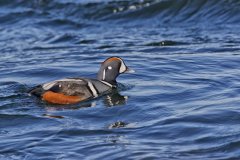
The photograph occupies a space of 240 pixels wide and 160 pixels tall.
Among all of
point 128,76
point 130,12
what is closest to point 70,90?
point 128,76

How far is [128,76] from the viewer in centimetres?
1590

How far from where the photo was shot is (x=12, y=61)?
18.3 m

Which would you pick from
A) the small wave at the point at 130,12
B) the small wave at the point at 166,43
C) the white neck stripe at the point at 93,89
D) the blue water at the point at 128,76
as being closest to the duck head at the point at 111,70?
the blue water at the point at 128,76

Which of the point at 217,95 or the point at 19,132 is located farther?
the point at 217,95

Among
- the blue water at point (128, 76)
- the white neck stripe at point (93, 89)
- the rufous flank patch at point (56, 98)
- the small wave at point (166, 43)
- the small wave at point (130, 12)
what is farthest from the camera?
the small wave at point (130, 12)

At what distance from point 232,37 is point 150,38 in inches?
86.4

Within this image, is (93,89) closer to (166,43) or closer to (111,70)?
(111,70)

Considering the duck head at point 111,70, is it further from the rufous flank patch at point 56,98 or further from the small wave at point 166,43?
the small wave at point 166,43

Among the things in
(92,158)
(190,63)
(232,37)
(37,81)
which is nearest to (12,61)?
(37,81)

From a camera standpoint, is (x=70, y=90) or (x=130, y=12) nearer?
(x=70, y=90)

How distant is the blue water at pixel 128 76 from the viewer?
10641 mm

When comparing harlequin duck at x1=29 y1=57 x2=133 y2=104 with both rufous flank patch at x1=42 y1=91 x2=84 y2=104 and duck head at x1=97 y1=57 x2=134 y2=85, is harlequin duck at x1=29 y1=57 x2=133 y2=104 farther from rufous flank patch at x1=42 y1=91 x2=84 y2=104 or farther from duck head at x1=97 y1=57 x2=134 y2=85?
duck head at x1=97 y1=57 x2=134 y2=85

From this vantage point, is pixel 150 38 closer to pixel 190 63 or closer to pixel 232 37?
pixel 232 37

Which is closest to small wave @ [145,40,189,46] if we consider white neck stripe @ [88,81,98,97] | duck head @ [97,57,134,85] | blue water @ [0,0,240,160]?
Answer: blue water @ [0,0,240,160]
